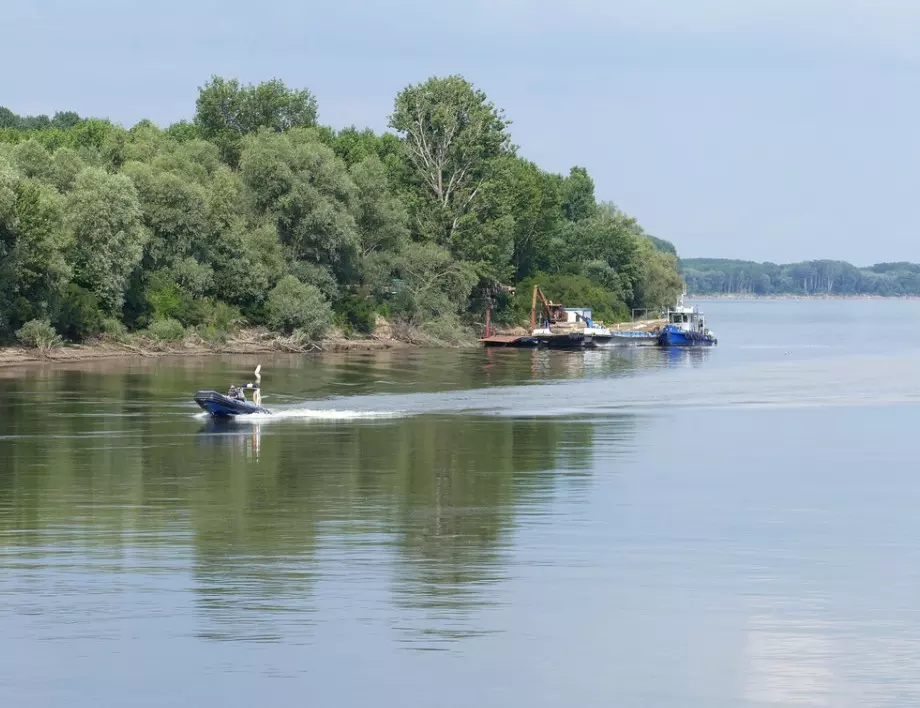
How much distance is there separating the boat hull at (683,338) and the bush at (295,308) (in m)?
46.1

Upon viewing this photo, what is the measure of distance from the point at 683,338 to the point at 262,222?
50.5 metres

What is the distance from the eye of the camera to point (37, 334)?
96375 millimetres

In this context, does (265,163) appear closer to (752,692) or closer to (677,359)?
(677,359)

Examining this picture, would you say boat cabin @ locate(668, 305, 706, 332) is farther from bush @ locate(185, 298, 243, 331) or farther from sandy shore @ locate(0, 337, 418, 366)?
bush @ locate(185, 298, 243, 331)

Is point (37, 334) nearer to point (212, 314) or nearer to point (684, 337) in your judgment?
point (212, 314)

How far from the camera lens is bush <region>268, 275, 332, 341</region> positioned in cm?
11900

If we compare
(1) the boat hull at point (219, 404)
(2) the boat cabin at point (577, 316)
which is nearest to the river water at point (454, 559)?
(1) the boat hull at point (219, 404)

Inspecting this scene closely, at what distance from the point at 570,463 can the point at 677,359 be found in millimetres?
78485

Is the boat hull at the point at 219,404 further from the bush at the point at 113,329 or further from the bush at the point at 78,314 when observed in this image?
the bush at the point at 113,329

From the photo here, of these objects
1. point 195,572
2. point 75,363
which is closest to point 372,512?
point 195,572

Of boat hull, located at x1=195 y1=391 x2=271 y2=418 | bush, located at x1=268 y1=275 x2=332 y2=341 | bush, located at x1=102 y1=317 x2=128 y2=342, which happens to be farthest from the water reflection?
bush, located at x1=268 y1=275 x2=332 y2=341

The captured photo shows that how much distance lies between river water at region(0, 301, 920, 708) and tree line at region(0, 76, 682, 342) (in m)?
36.5

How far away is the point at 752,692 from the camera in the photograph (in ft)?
69.5

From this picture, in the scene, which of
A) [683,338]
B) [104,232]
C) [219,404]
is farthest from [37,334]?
[683,338]
